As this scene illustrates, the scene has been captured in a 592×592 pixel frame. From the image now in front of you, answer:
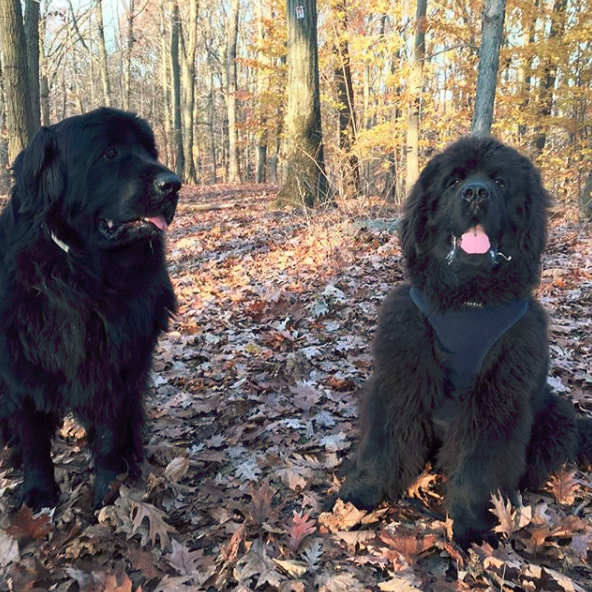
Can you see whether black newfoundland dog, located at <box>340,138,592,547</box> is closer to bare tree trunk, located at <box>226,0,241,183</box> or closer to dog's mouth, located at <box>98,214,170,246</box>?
dog's mouth, located at <box>98,214,170,246</box>

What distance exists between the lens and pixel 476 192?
89.5 inches

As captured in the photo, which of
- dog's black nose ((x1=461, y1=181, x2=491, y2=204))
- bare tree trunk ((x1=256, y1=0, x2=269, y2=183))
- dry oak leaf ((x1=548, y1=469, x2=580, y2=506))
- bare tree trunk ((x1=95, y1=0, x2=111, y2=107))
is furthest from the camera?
bare tree trunk ((x1=95, y1=0, x2=111, y2=107))

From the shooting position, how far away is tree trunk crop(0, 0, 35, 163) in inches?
308

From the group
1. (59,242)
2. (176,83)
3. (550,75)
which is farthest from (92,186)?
(176,83)

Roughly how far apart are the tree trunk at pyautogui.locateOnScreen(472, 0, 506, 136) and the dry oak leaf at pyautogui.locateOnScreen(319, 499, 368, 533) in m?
7.71

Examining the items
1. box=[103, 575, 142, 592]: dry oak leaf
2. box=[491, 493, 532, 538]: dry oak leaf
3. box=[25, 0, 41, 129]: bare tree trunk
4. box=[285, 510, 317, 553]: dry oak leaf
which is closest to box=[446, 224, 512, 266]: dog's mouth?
box=[491, 493, 532, 538]: dry oak leaf

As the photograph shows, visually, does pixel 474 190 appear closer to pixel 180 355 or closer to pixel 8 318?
pixel 8 318

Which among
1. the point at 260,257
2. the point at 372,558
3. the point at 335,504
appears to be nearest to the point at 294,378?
the point at 335,504

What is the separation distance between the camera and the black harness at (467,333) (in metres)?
2.37

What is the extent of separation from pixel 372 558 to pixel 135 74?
48.1m

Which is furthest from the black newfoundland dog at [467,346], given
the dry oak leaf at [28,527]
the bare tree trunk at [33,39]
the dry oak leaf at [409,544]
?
the bare tree trunk at [33,39]

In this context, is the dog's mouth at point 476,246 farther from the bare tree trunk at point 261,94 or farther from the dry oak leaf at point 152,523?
the bare tree trunk at point 261,94

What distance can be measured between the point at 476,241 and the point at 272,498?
5.61 ft

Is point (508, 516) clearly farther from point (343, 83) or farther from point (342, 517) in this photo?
point (343, 83)
